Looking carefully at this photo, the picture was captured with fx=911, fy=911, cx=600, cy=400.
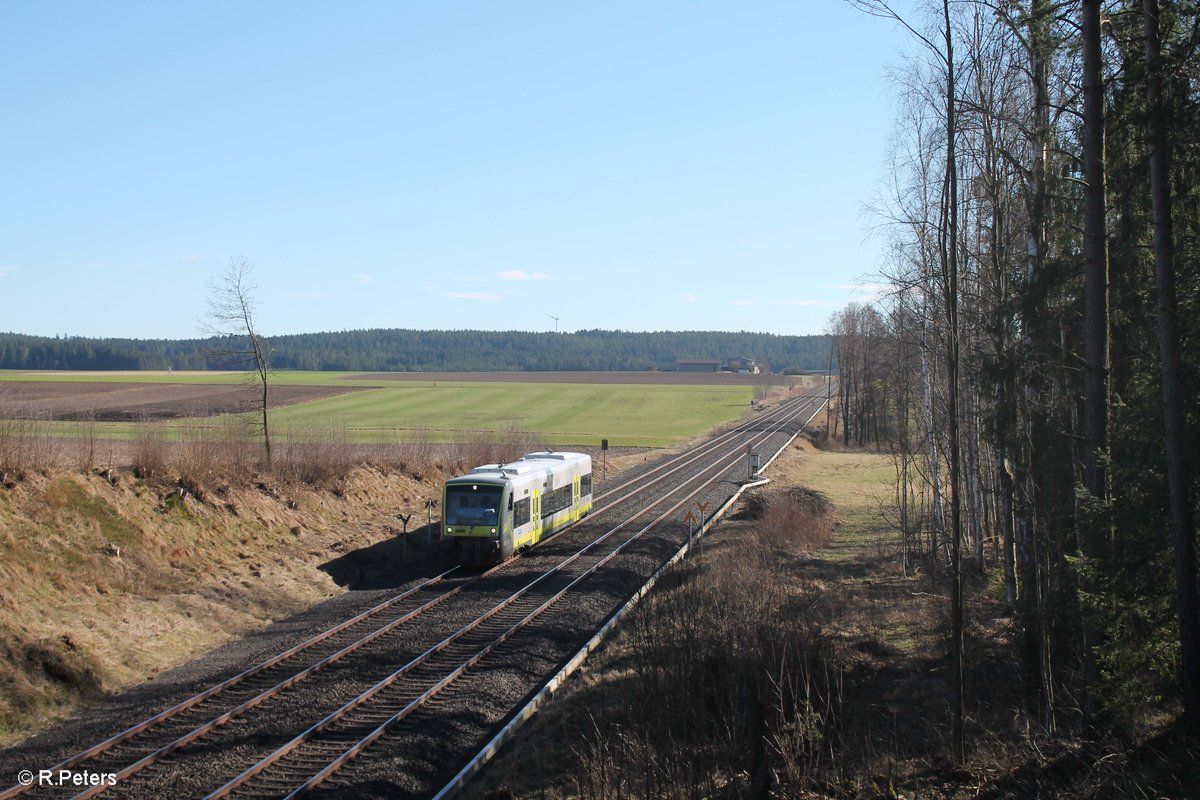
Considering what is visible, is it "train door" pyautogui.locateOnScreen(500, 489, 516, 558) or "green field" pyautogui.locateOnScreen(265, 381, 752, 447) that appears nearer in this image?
"train door" pyautogui.locateOnScreen(500, 489, 516, 558)

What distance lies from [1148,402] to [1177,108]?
3.43 m

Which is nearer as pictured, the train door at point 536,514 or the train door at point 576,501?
the train door at point 536,514

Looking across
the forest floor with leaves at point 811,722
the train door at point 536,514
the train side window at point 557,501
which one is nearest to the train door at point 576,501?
the train side window at point 557,501

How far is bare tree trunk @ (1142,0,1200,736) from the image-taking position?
992cm

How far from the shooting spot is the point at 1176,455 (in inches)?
391

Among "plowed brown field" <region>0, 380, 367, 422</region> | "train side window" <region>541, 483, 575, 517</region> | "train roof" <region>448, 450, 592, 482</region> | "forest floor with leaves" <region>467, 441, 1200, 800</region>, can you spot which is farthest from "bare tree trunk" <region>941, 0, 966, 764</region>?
"plowed brown field" <region>0, 380, 367, 422</region>

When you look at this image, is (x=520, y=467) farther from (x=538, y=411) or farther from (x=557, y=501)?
(x=538, y=411)

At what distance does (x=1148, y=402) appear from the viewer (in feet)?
36.4

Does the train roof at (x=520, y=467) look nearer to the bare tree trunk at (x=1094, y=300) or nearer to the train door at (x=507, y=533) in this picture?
the train door at (x=507, y=533)

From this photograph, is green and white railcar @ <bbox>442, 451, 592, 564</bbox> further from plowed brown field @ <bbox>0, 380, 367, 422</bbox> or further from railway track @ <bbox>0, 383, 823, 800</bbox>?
plowed brown field @ <bbox>0, 380, 367, 422</bbox>

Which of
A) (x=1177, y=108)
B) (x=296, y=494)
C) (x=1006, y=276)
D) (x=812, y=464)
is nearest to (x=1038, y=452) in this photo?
(x=1006, y=276)

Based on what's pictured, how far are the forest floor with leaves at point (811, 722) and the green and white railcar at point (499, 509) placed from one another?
587 centimetres

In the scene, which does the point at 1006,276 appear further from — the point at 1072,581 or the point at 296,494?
the point at 296,494

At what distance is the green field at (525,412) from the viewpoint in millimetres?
63625
